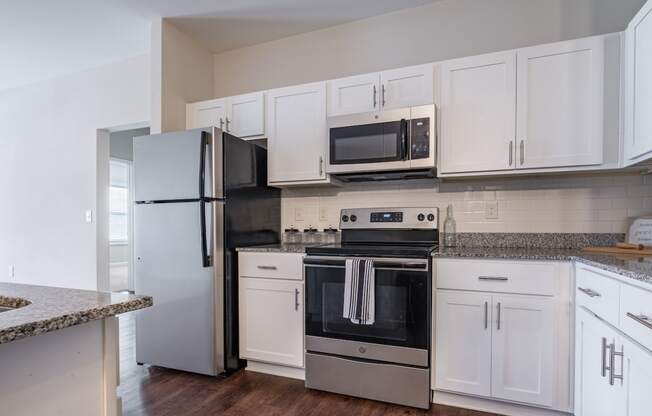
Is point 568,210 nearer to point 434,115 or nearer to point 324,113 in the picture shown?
point 434,115

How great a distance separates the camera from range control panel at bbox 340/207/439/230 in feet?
7.93

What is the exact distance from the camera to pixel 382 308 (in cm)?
206

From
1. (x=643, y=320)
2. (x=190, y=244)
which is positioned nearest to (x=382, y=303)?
(x=643, y=320)

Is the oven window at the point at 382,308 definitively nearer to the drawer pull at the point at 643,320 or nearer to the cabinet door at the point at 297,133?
the cabinet door at the point at 297,133

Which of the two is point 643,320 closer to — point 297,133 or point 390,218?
point 390,218

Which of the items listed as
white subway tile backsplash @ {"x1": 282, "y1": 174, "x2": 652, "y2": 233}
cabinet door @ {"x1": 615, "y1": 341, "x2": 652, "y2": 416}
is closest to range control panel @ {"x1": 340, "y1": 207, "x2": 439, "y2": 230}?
white subway tile backsplash @ {"x1": 282, "y1": 174, "x2": 652, "y2": 233}

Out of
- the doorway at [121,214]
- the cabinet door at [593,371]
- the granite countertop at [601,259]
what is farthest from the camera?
the doorway at [121,214]

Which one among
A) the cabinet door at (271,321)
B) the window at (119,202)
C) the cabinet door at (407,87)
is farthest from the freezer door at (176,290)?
the window at (119,202)

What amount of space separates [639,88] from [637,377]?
4.42ft

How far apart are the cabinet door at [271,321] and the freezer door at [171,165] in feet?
2.49

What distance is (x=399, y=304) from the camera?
2.03 m

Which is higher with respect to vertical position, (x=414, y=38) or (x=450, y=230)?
(x=414, y=38)

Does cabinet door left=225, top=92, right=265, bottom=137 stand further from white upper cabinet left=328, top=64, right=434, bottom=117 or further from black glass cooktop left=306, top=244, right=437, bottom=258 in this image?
black glass cooktop left=306, top=244, right=437, bottom=258

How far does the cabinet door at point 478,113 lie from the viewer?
2148 mm
